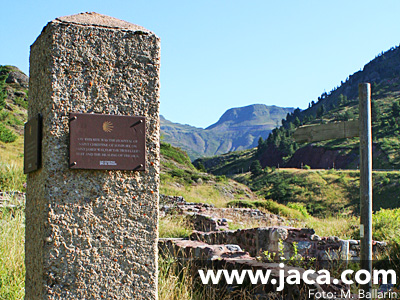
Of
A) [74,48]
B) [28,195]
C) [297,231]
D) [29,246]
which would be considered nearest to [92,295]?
[29,246]

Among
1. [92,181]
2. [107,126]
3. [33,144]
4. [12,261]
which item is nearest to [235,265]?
[12,261]

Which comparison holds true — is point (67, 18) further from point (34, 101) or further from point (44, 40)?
point (34, 101)

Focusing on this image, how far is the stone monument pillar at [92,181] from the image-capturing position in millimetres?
3195

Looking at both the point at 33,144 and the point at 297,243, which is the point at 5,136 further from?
the point at 33,144

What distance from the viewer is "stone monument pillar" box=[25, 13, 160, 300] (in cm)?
320

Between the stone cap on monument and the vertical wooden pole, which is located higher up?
the stone cap on monument

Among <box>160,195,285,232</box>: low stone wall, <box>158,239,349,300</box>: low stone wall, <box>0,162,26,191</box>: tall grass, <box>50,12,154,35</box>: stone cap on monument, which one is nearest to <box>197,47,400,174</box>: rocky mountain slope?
<box>160,195,285,232</box>: low stone wall

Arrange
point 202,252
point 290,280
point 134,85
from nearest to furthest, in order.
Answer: point 134,85 < point 290,280 < point 202,252

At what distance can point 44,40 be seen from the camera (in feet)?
11.0

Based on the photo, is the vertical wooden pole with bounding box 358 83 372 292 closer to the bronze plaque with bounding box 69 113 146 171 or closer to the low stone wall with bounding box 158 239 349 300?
the low stone wall with bounding box 158 239 349 300

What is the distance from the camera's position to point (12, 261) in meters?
4.89

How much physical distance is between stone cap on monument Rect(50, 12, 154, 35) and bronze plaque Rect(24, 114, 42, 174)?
28.9 inches

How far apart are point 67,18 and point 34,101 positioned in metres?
0.70

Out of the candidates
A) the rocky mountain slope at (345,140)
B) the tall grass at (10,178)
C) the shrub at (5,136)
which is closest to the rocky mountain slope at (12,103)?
the shrub at (5,136)
